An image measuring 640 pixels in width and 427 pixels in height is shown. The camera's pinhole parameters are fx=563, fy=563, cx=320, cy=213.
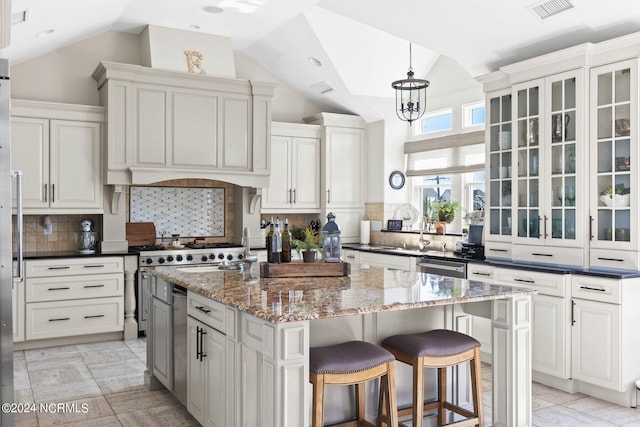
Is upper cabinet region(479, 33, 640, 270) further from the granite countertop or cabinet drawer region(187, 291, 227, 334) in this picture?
cabinet drawer region(187, 291, 227, 334)

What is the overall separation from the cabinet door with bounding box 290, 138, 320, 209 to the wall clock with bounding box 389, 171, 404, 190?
37.2 inches

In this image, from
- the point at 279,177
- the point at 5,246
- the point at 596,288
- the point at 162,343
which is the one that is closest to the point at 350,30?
the point at 279,177

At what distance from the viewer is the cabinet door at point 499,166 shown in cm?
497

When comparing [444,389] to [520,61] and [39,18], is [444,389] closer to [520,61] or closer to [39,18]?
[520,61]

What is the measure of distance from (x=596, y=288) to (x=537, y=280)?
0.48m

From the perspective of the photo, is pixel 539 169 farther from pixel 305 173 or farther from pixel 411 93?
pixel 305 173

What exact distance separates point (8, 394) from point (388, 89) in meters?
5.20

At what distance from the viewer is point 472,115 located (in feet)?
20.8

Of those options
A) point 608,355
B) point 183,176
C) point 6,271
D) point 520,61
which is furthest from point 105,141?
point 608,355

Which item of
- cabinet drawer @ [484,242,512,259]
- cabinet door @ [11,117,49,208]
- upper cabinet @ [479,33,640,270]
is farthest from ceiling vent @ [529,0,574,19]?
cabinet door @ [11,117,49,208]

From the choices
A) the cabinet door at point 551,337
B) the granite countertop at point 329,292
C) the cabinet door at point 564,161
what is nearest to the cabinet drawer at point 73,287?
the granite countertop at point 329,292

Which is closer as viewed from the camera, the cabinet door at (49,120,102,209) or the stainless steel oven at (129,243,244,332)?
the cabinet door at (49,120,102,209)

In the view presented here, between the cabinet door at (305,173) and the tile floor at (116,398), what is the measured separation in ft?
9.36

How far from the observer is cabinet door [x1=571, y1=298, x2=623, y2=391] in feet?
13.0
